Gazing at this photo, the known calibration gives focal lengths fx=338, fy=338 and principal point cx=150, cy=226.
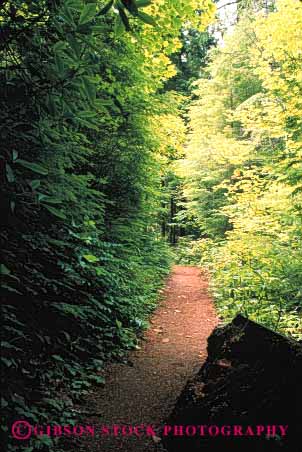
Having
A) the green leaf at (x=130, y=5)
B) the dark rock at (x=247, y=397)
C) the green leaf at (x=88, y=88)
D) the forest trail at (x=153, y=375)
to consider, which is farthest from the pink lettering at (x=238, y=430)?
the green leaf at (x=130, y=5)

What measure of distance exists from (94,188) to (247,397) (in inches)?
196

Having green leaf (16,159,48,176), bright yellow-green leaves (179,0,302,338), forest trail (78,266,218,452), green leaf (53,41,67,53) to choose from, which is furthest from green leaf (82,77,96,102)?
bright yellow-green leaves (179,0,302,338)

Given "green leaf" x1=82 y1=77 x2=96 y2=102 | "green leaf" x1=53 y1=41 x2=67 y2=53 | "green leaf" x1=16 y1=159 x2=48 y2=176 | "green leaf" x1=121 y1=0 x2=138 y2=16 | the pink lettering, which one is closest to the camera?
"green leaf" x1=121 y1=0 x2=138 y2=16

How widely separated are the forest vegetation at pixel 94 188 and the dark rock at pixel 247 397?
1.30 meters

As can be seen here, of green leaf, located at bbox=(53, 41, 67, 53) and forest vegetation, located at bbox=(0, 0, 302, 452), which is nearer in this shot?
green leaf, located at bbox=(53, 41, 67, 53)

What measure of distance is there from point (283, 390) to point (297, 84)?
640cm

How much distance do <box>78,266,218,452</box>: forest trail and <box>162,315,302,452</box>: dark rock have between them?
1.71 ft

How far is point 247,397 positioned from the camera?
10.2ft

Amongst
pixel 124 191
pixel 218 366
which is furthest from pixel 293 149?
pixel 218 366

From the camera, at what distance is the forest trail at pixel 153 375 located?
377 centimetres

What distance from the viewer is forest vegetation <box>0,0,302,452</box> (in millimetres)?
2457

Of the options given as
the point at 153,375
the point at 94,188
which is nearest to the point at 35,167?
the point at 153,375

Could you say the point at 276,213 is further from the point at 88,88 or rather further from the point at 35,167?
the point at 35,167

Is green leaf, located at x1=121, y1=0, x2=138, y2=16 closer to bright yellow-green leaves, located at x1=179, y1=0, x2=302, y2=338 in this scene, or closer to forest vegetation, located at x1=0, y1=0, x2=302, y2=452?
forest vegetation, located at x1=0, y1=0, x2=302, y2=452
